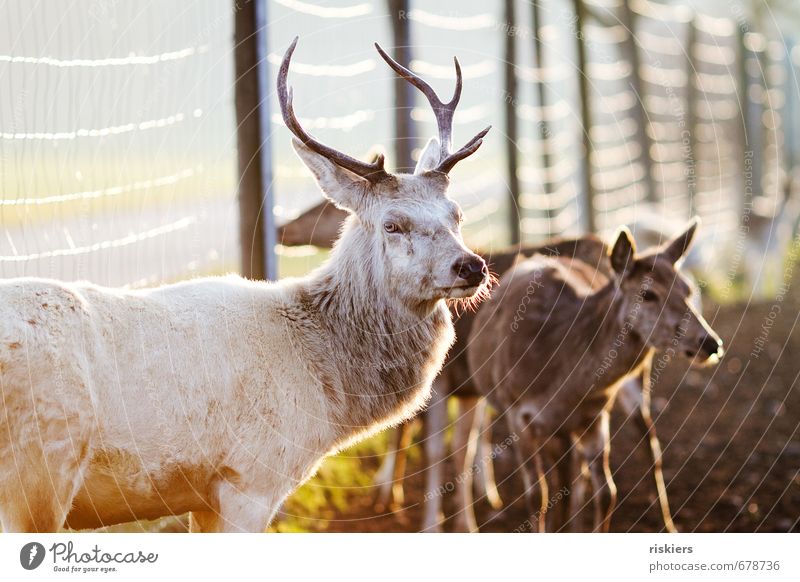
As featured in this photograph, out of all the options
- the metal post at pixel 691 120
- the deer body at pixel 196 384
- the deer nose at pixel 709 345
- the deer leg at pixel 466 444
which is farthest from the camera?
the metal post at pixel 691 120

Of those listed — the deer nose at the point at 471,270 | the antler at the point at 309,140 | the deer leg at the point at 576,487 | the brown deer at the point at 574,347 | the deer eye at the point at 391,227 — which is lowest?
the deer leg at the point at 576,487

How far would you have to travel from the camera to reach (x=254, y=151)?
5.91 m

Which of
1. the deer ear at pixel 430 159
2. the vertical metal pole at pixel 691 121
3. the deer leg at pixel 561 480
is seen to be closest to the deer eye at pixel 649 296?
the deer leg at pixel 561 480

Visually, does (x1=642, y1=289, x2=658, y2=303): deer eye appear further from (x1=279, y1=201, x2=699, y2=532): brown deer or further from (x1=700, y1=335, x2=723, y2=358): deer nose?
(x1=279, y1=201, x2=699, y2=532): brown deer

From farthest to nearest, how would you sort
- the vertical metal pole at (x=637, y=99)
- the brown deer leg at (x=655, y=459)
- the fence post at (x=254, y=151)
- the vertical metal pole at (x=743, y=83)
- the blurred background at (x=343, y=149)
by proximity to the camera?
the vertical metal pole at (x=743, y=83) < the vertical metal pole at (x=637, y=99) < the brown deer leg at (x=655, y=459) < the fence post at (x=254, y=151) < the blurred background at (x=343, y=149)

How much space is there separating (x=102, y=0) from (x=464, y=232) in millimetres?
5108

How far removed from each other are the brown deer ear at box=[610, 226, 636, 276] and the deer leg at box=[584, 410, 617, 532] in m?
1.02

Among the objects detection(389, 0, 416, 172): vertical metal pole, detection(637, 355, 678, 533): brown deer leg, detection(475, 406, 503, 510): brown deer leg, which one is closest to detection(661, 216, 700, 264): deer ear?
detection(637, 355, 678, 533): brown deer leg

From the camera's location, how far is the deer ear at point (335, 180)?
4.42m

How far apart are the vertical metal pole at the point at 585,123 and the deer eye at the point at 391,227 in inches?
302

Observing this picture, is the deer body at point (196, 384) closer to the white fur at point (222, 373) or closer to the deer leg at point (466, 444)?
the white fur at point (222, 373)

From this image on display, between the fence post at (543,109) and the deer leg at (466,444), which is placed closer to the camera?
the deer leg at (466,444)
